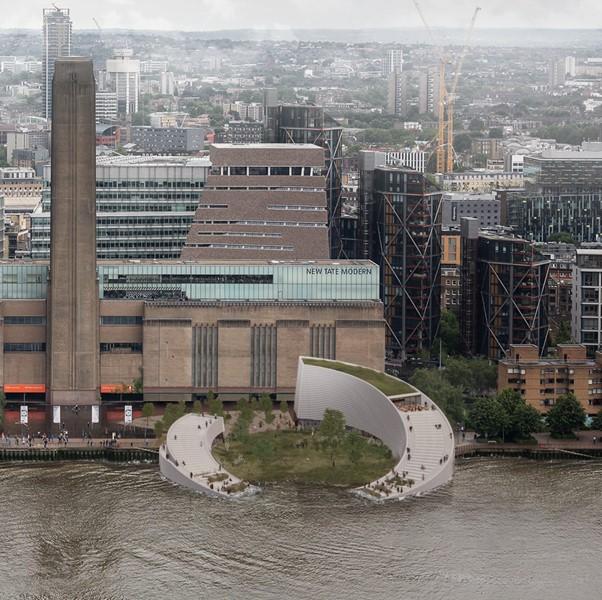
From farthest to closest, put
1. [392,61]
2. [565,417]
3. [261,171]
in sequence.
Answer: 1. [392,61]
2. [261,171]
3. [565,417]

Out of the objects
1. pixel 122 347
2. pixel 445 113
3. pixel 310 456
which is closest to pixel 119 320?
pixel 122 347

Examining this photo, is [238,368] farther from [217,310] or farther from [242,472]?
[242,472]

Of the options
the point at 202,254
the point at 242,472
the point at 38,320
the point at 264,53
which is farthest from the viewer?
the point at 264,53

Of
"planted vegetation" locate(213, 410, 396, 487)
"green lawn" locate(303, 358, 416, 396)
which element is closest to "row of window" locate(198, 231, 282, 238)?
"green lawn" locate(303, 358, 416, 396)

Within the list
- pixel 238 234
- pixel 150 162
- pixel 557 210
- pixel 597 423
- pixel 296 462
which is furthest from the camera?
pixel 557 210

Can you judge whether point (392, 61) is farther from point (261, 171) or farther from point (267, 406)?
point (267, 406)

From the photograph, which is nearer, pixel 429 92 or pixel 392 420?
pixel 392 420

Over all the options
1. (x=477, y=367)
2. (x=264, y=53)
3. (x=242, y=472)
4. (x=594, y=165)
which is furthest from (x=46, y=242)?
(x=264, y=53)
